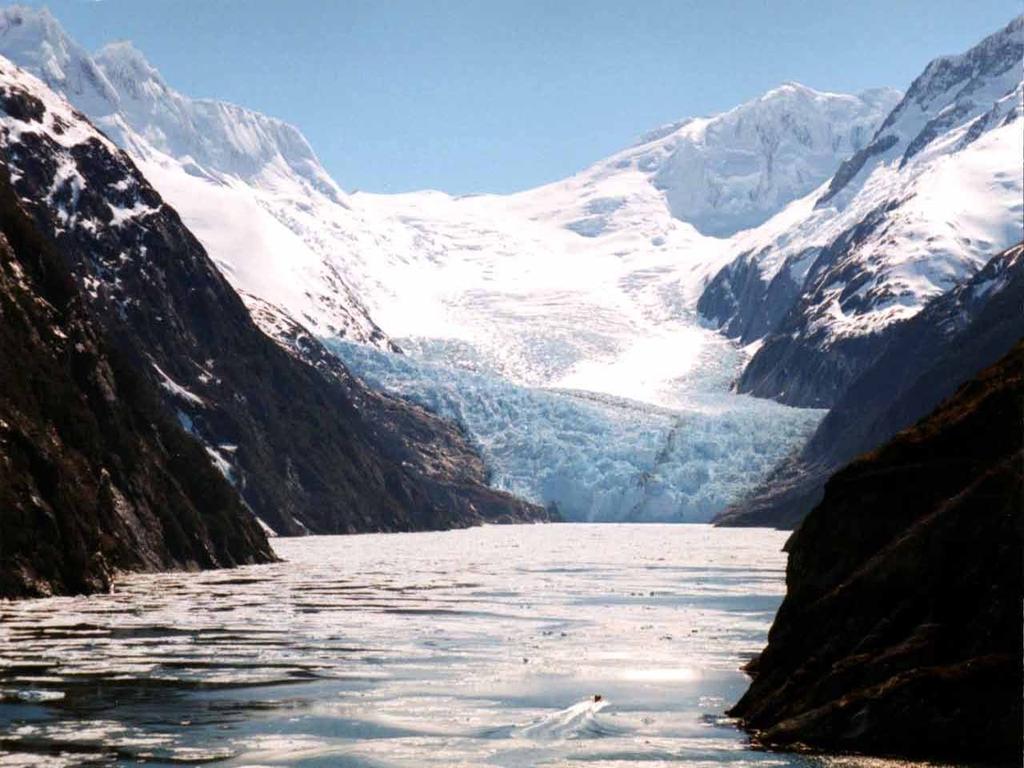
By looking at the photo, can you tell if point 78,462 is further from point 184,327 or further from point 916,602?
point 184,327

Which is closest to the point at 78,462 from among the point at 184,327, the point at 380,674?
the point at 380,674

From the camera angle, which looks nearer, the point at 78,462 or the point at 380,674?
the point at 380,674

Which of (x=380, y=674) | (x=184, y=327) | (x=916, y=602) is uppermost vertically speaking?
(x=184, y=327)

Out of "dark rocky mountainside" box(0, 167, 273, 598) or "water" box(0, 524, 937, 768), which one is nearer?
"water" box(0, 524, 937, 768)

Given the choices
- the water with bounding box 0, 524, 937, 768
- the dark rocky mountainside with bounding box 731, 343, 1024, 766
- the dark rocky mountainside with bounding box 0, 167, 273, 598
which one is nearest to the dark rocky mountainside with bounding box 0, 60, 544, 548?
the dark rocky mountainside with bounding box 0, 167, 273, 598

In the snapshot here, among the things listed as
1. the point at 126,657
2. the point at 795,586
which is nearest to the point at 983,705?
the point at 795,586

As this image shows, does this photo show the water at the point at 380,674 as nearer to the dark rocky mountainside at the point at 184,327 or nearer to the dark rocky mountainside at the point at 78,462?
the dark rocky mountainside at the point at 78,462

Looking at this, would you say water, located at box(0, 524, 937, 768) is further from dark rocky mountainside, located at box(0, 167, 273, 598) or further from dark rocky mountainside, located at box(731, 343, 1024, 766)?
dark rocky mountainside, located at box(0, 167, 273, 598)
